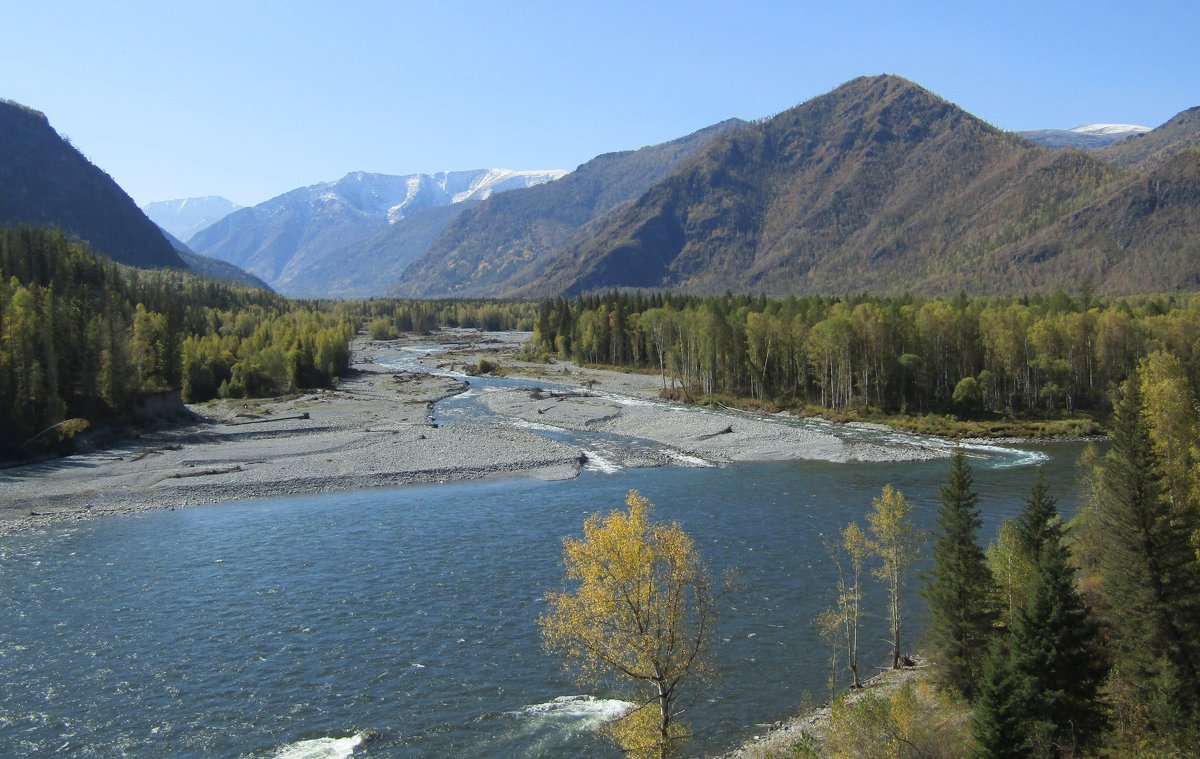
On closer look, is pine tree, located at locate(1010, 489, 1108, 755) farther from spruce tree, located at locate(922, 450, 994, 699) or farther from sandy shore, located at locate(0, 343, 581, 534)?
sandy shore, located at locate(0, 343, 581, 534)

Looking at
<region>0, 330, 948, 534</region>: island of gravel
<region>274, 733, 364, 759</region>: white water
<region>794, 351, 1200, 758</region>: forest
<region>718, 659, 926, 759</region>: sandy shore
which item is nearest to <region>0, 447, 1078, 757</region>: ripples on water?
<region>274, 733, 364, 759</region>: white water

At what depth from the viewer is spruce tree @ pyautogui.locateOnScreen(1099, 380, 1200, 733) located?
878 inches

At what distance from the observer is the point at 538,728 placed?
1035 inches

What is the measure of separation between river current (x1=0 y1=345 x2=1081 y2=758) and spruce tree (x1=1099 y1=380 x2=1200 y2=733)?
29.9 feet

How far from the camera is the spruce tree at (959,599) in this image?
2495 cm

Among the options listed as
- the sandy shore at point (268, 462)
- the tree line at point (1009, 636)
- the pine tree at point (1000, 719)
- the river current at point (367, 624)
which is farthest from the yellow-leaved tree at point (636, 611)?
the sandy shore at point (268, 462)

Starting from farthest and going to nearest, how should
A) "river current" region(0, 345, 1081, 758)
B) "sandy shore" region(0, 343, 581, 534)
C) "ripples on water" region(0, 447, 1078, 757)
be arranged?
"sandy shore" region(0, 343, 581, 534) < "ripples on water" region(0, 447, 1078, 757) < "river current" region(0, 345, 1081, 758)

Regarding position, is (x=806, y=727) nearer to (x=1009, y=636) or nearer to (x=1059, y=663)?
(x=1009, y=636)

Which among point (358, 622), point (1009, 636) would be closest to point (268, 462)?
point (358, 622)

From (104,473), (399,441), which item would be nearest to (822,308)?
(399,441)

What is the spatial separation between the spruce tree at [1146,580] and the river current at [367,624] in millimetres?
9112

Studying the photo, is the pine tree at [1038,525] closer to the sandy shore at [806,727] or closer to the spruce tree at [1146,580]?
the spruce tree at [1146,580]

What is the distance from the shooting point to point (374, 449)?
75938 millimetres

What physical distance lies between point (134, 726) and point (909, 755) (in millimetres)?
24679
